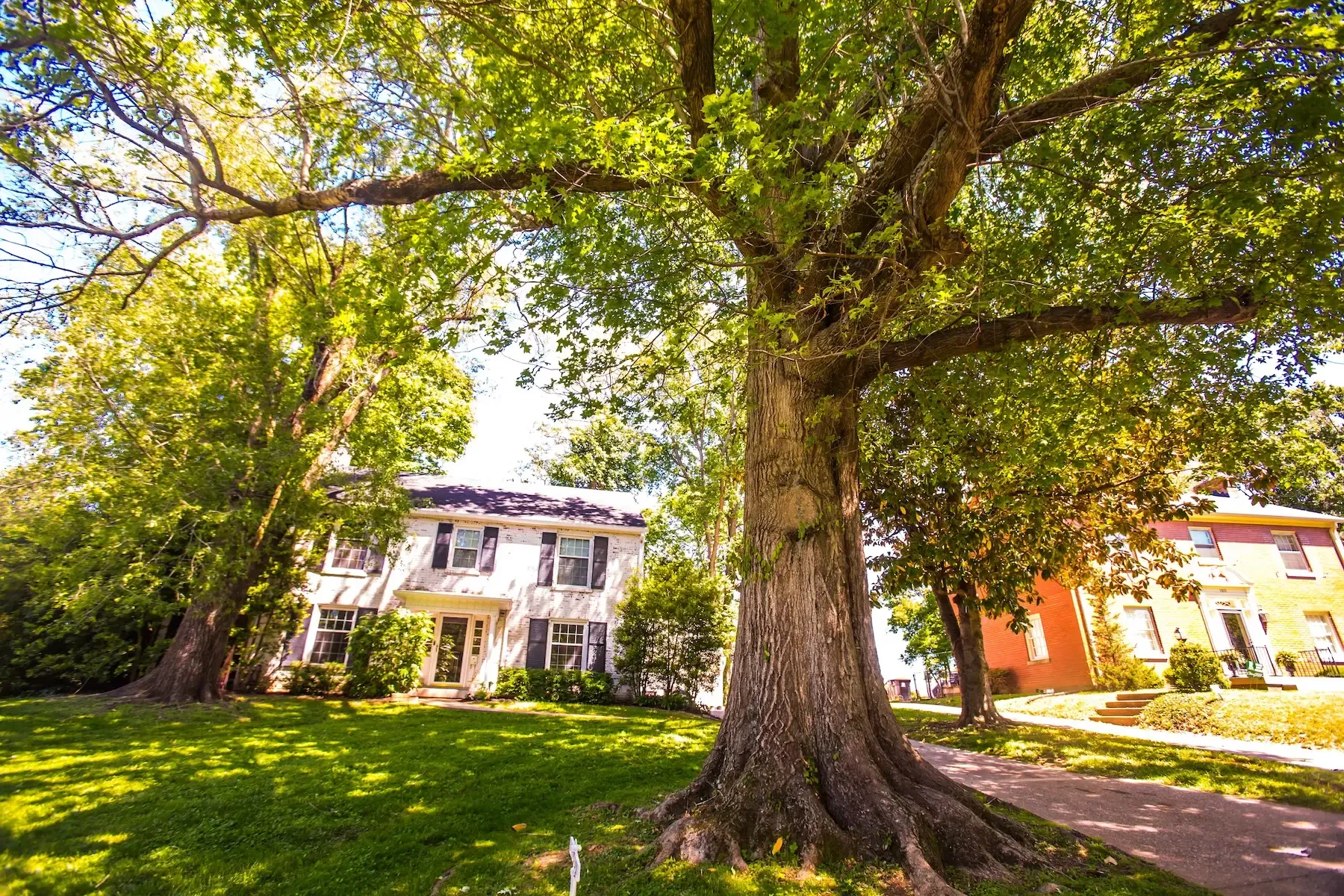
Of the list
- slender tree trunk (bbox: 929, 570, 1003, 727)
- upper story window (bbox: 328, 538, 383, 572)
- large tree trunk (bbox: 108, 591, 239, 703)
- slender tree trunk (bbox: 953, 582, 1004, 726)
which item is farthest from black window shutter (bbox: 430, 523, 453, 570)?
slender tree trunk (bbox: 953, 582, 1004, 726)

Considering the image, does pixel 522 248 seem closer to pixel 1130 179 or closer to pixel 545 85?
pixel 545 85

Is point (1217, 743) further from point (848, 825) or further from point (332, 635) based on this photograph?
point (332, 635)

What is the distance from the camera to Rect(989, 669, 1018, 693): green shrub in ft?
74.9

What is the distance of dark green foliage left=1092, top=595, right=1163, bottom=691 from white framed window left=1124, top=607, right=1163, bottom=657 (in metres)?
0.71

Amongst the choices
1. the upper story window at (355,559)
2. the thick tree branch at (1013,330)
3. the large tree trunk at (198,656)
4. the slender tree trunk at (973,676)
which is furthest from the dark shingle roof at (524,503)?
the thick tree branch at (1013,330)

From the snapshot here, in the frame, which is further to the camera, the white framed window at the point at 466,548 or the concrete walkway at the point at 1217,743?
the white framed window at the point at 466,548

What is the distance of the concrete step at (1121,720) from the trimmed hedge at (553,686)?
13140mm

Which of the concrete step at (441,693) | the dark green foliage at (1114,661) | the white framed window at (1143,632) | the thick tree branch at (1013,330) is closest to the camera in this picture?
the thick tree branch at (1013,330)

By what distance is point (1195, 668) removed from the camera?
54.2ft

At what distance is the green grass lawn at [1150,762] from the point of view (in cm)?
683

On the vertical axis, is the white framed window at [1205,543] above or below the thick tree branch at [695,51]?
below

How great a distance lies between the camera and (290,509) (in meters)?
13.2

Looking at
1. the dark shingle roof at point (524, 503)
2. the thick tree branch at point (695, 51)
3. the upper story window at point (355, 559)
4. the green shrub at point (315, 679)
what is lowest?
the green shrub at point (315, 679)

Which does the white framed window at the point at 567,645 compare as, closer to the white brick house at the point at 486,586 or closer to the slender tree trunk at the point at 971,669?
the white brick house at the point at 486,586
